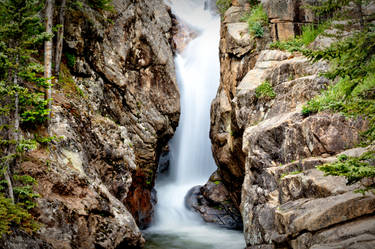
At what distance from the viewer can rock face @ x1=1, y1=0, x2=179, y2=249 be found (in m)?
7.73

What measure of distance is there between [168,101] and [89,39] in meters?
6.51

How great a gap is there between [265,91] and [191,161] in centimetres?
1270

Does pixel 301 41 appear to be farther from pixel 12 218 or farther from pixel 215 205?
pixel 12 218

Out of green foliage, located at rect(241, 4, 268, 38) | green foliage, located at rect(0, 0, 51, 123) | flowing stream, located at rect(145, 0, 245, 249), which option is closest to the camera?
green foliage, located at rect(0, 0, 51, 123)

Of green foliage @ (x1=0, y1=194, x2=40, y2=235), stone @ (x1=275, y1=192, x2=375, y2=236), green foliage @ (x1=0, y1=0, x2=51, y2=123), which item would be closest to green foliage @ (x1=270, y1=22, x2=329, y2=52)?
stone @ (x1=275, y1=192, x2=375, y2=236)

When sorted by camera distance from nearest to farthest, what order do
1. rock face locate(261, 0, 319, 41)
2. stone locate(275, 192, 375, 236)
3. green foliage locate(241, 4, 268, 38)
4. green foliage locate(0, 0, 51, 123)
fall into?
stone locate(275, 192, 375, 236), green foliage locate(0, 0, 51, 123), rock face locate(261, 0, 319, 41), green foliage locate(241, 4, 268, 38)

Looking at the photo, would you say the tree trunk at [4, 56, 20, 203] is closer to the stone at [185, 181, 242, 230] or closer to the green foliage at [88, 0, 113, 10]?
the green foliage at [88, 0, 113, 10]

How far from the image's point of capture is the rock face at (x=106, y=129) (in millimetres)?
7734

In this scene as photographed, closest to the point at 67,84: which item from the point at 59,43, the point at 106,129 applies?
the point at 59,43

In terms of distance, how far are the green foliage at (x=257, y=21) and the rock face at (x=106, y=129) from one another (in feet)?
20.6

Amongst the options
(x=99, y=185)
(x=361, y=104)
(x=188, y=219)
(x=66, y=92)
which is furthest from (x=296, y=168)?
(x=188, y=219)

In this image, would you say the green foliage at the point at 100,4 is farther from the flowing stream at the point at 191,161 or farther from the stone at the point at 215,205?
the stone at the point at 215,205

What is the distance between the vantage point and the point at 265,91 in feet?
37.4

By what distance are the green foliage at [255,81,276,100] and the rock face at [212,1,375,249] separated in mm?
132
